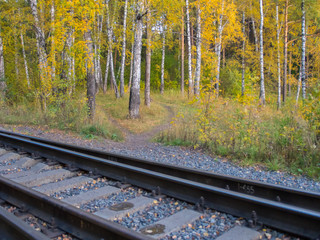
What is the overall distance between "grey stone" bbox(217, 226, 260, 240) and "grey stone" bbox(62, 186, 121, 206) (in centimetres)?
195

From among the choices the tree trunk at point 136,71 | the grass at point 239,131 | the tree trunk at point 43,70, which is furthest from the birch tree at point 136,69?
the tree trunk at point 43,70

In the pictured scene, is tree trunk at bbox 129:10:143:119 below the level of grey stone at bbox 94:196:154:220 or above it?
above

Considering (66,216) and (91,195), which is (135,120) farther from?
(66,216)

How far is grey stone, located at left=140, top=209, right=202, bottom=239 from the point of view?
3336 mm

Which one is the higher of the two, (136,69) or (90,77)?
(136,69)

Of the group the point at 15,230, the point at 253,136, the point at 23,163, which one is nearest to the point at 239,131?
the point at 253,136

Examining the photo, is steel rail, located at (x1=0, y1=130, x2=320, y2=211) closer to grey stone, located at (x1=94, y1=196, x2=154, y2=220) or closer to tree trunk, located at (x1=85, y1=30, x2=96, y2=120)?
grey stone, located at (x1=94, y1=196, x2=154, y2=220)

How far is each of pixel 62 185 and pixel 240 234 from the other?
115 inches

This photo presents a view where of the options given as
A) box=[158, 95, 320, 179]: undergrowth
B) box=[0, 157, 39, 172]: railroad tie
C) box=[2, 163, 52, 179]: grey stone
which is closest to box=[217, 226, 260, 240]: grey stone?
box=[158, 95, 320, 179]: undergrowth

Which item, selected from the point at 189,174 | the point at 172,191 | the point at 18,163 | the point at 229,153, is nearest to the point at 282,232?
the point at 172,191

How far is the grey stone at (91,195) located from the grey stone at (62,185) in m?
0.53

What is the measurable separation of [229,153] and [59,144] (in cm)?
440

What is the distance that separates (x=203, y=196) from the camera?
422 centimetres

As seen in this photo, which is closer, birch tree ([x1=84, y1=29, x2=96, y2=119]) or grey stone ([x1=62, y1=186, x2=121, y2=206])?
grey stone ([x1=62, y1=186, x2=121, y2=206])
